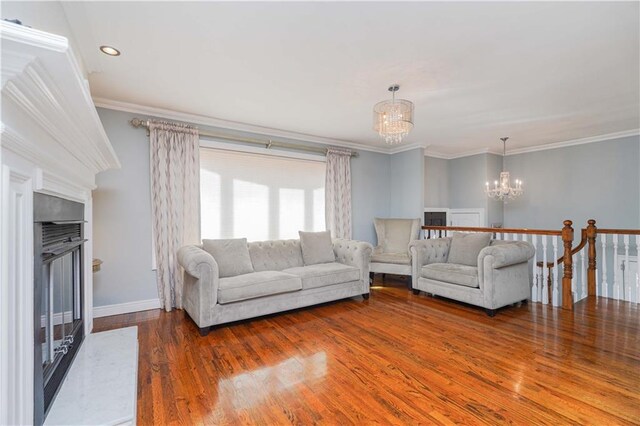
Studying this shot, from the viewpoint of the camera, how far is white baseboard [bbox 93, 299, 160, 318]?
3322 mm

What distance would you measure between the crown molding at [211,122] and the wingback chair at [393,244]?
1567 mm

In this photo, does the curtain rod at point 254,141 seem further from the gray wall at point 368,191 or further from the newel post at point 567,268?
the newel post at point 567,268

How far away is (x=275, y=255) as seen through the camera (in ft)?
13.1

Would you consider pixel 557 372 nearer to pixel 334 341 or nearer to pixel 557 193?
pixel 334 341

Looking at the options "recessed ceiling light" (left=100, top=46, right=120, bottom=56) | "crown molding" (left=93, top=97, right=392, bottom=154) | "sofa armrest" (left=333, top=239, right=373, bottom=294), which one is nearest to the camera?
"recessed ceiling light" (left=100, top=46, right=120, bottom=56)

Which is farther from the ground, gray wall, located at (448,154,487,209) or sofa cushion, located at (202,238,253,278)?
gray wall, located at (448,154,487,209)

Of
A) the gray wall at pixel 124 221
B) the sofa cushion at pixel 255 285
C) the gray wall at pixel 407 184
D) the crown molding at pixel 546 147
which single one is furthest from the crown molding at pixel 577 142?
the gray wall at pixel 124 221

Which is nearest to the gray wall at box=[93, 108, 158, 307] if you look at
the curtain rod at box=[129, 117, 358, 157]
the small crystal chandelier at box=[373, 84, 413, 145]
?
the curtain rod at box=[129, 117, 358, 157]

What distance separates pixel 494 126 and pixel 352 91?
2.59 metres

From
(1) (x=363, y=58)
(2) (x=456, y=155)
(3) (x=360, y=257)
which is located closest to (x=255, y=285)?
(3) (x=360, y=257)

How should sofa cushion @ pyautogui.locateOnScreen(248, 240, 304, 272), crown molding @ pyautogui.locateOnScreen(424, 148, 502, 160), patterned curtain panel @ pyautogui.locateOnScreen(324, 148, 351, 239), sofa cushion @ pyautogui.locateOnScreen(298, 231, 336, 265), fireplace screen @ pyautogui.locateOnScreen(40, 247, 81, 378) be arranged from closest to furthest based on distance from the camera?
fireplace screen @ pyautogui.locateOnScreen(40, 247, 81, 378) → sofa cushion @ pyautogui.locateOnScreen(248, 240, 304, 272) → sofa cushion @ pyautogui.locateOnScreen(298, 231, 336, 265) → patterned curtain panel @ pyautogui.locateOnScreen(324, 148, 351, 239) → crown molding @ pyautogui.locateOnScreen(424, 148, 502, 160)

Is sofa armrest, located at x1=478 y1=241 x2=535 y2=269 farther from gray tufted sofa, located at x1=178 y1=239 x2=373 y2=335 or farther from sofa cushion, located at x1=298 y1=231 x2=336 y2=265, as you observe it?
sofa cushion, located at x1=298 y1=231 x2=336 y2=265

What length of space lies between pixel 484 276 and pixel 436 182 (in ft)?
10.9

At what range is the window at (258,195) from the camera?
4059 mm
